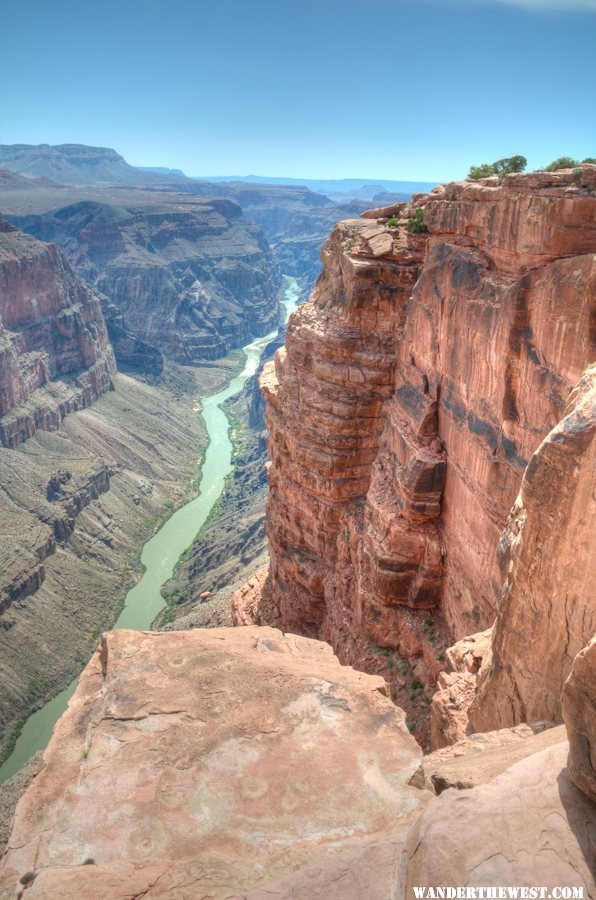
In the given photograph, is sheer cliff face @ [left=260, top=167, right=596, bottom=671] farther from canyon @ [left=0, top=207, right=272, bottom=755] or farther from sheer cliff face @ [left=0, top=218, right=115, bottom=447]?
sheer cliff face @ [left=0, top=218, right=115, bottom=447]

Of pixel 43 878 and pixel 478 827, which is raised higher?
pixel 478 827

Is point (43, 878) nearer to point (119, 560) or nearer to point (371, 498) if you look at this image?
point (371, 498)

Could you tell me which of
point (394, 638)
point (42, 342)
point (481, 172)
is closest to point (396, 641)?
point (394, 638)

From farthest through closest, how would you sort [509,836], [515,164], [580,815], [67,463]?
[67,463] < [515,164] < [580,815] < [509,836]

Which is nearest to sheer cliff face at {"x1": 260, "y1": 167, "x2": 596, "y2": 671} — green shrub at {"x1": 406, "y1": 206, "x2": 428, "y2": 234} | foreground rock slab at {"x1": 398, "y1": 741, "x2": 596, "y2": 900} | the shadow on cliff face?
green shrub at {"x1": 406, "y1": 206, "x2": 428, "y2": 234}

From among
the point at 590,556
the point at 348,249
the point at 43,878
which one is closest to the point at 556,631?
the point at 590,556

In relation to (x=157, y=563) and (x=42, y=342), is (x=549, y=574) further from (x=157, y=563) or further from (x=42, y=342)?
(x=42, y=342)

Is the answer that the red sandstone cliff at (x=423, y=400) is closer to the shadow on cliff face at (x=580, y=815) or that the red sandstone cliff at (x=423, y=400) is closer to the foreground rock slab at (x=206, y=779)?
the foreground rock slab at (x=206, y=779)
